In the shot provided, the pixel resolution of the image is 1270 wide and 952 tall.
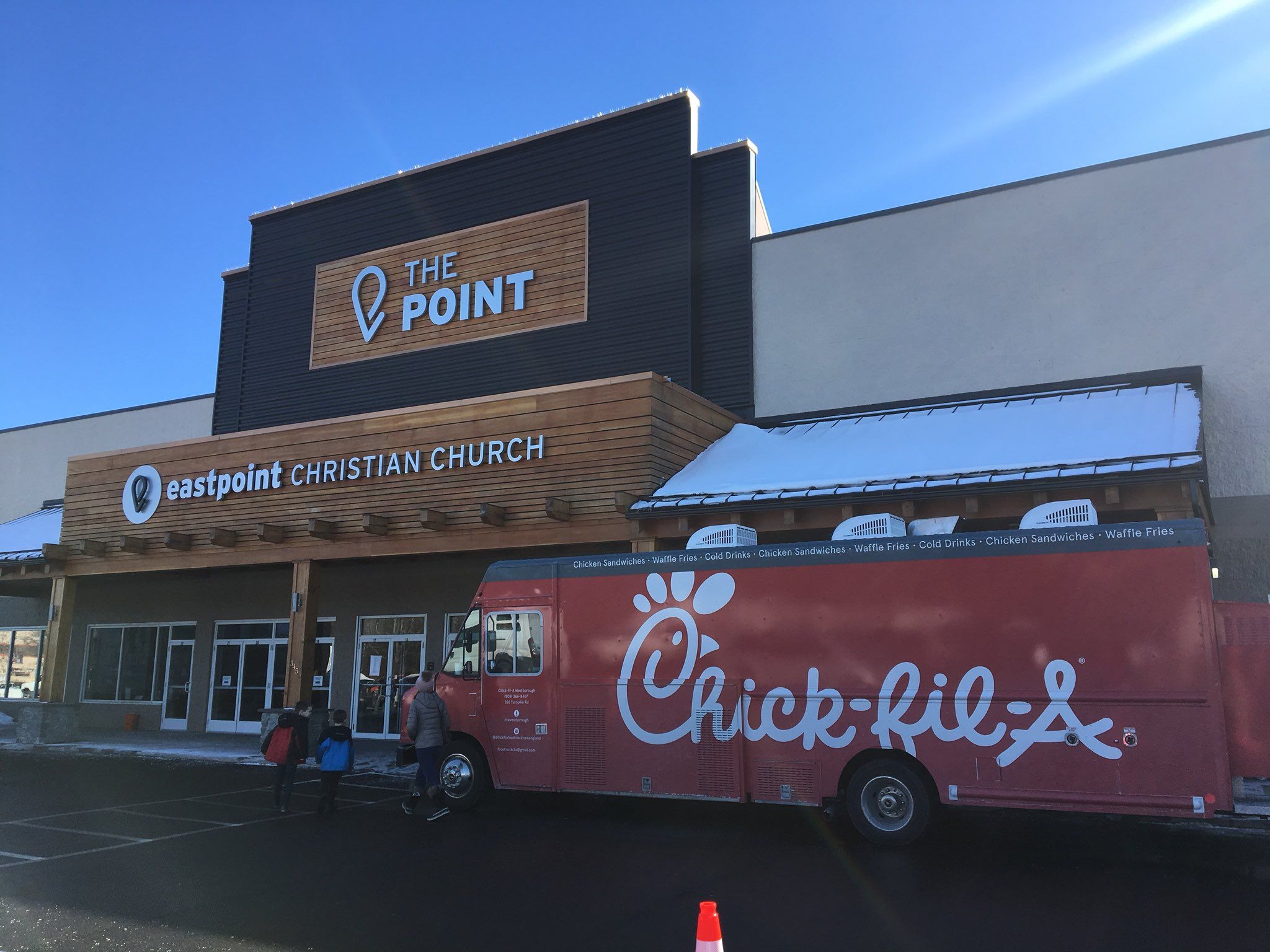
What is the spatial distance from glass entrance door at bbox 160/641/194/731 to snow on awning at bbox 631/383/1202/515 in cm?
1537

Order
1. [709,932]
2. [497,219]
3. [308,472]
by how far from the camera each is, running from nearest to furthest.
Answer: [709,932]
[308,472]
[497,219]

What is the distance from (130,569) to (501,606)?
13.0m

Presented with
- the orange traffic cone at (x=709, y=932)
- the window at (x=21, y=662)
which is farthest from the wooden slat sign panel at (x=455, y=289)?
the orange traffic cone at (x=709, y=932)

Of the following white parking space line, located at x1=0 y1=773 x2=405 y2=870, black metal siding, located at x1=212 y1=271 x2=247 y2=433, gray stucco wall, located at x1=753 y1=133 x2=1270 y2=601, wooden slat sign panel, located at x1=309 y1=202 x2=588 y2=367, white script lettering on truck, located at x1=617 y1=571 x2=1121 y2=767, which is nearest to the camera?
white script lettering on truck, located at x1=617 y1=571 x2=1121 y2=767

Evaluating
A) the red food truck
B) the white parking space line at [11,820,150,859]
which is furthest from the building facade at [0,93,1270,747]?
the white parking space line at [11,820,150,859]

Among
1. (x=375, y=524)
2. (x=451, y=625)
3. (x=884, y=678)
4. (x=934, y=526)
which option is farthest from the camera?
(x=451, y=625)

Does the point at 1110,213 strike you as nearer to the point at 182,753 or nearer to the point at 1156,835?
the point at 1156,835

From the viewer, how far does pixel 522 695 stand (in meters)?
11.4

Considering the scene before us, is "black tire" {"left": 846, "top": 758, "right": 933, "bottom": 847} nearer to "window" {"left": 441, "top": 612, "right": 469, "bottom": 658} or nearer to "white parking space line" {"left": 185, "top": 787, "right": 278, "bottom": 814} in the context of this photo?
"white parking space line" {"left": 185, "top": 787, "right": 278, "bottom": 814}

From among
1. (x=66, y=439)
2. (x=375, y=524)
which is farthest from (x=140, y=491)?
(x=66, y=439)

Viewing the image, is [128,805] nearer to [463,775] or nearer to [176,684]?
[463,775]

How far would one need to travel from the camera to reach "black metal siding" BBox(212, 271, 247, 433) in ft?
84.7

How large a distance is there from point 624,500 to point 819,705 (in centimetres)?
592

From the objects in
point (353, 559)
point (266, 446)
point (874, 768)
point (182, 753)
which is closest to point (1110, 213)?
point (874, 768)
